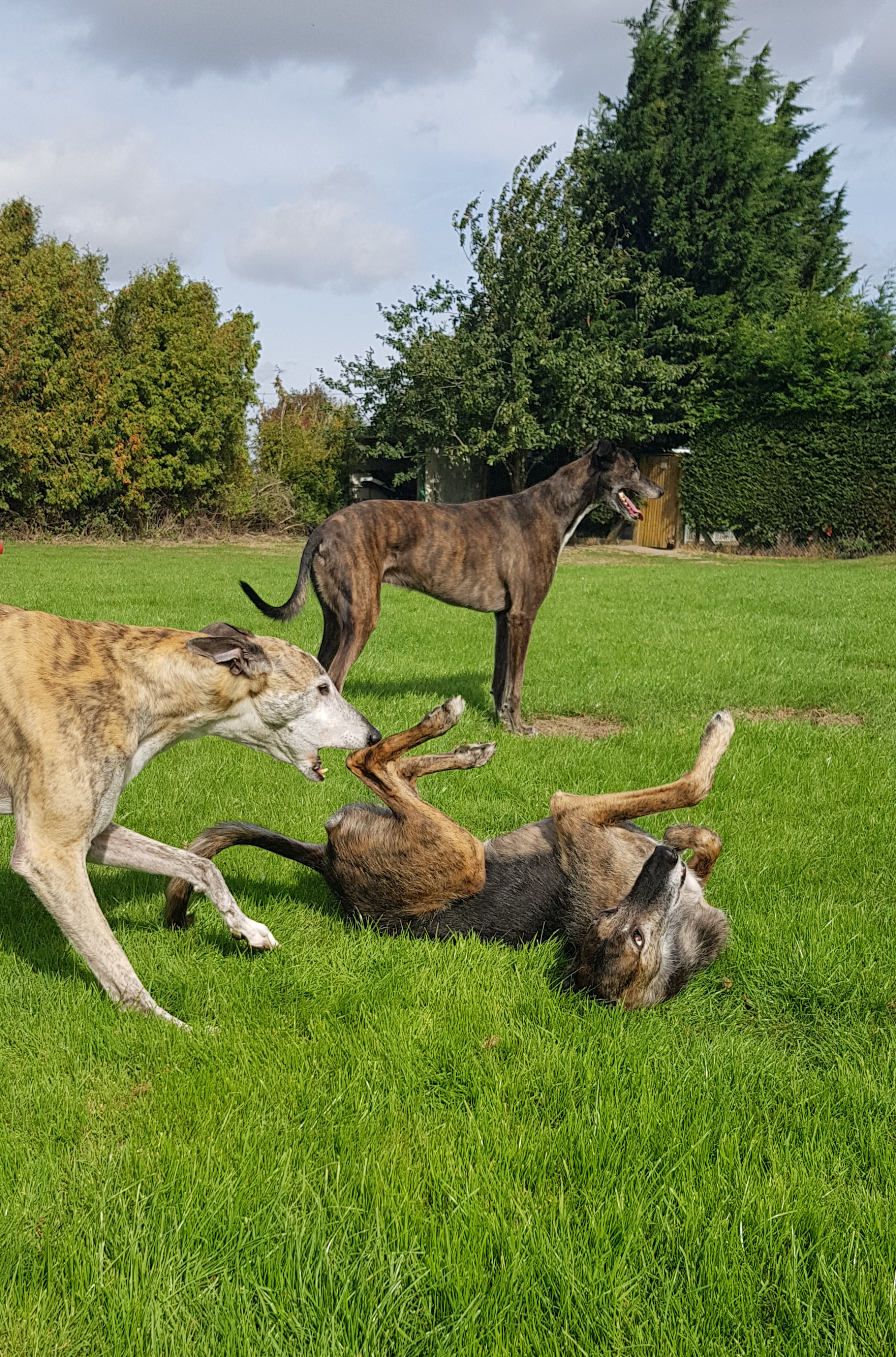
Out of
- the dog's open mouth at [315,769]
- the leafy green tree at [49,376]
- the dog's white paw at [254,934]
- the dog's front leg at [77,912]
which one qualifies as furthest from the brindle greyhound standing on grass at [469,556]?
the leafy green tree at [49,376]

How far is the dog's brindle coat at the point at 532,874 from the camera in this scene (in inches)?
137

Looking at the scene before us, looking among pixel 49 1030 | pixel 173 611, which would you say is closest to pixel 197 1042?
pixel 49 1030

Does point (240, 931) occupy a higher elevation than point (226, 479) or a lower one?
lower

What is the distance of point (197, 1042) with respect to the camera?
3166 millimetres

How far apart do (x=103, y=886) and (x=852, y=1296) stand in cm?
351

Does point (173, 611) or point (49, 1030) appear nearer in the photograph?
point (49, 1030)

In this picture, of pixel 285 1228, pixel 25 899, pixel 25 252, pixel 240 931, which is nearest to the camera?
pixel 285 1228

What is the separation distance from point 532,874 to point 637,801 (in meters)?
0.56

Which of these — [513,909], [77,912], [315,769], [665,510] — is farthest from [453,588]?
[665,510]

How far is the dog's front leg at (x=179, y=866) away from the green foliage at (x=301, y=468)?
88.1 ft

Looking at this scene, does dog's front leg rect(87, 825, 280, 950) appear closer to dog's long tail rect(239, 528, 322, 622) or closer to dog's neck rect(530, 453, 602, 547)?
dog's long tail rect(239, 528, 322, 622)

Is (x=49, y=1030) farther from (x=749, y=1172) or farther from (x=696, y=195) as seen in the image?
(x=696, y=195)

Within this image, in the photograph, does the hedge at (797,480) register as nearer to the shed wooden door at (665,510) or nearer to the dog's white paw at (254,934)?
the shed wooden door at (665,510)

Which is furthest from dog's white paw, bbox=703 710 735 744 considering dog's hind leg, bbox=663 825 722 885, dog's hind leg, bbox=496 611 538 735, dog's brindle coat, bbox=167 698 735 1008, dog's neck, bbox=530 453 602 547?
dog's neck, bbox=530 453 602 547
